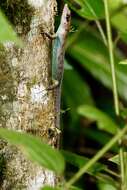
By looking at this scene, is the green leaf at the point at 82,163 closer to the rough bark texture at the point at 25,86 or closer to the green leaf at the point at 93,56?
the rough bark texture at the point at 25,86

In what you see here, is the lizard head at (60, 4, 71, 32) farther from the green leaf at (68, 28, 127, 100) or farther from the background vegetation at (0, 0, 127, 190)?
the green leaf at (68, 28, 127, 100)

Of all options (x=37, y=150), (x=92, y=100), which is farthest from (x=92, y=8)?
(x=92, y=100)

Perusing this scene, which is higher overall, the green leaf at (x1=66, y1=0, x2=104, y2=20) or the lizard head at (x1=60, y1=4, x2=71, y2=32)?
the green leaf at (x1=66, y1=0, x2=104, y2=20)

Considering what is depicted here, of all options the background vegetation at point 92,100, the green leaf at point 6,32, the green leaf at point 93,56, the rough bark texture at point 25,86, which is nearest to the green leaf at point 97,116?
the background vegetation at point 92,100

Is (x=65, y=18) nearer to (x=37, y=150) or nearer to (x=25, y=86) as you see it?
(x=25, y=86)

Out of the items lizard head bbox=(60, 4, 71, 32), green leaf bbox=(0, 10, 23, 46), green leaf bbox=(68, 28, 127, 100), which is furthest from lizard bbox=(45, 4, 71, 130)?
green leaf bbox=(68, 28, 127, 100)

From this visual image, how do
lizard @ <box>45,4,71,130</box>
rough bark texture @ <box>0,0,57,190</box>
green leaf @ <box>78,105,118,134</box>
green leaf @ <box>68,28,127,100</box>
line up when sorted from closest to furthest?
green leaf @ <box>78,105,118,134</box>
rough bark texture @ <box>0,0,57,190</box>
lizard @ <box>45,4,71,130</box>
green leaf @ <box>68,28,127,100</box>
